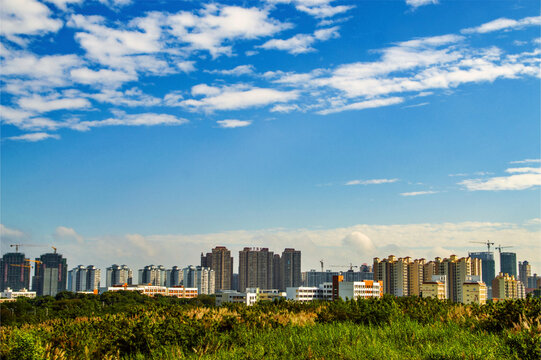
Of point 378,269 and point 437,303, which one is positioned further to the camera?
point 378,269

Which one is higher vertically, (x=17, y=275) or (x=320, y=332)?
(x=320, y=332)

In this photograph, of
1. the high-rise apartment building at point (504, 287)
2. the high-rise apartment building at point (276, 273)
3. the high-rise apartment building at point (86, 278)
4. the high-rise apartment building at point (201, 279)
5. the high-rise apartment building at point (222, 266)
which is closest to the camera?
the high-rise apartment building at point (504, 287)

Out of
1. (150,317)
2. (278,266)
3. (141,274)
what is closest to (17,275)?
(141,274)

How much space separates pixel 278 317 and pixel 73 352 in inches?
164

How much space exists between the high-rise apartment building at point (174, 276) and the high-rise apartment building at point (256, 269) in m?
27.5

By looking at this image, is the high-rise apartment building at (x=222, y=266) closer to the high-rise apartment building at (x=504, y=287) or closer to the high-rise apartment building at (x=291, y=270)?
the high-rise apartment building at (x=291, y=270)

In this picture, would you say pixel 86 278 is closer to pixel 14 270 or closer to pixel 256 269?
pixel 14 270

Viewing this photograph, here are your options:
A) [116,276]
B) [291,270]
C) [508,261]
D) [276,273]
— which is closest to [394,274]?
[291,270]

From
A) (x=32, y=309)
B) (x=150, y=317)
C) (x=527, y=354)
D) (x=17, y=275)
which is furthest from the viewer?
(x=17, y=275)

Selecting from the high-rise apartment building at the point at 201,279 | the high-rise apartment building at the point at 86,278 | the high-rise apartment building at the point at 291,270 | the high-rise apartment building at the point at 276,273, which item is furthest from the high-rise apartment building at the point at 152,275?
the high-rise apartment building at the point at 291,270

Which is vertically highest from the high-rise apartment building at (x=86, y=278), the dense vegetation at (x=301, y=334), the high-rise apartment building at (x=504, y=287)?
the dense vegetation at (x=301, y=334)

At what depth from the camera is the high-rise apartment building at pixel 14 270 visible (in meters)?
165

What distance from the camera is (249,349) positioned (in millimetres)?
8328

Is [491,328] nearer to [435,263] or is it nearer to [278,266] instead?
[435,263]
